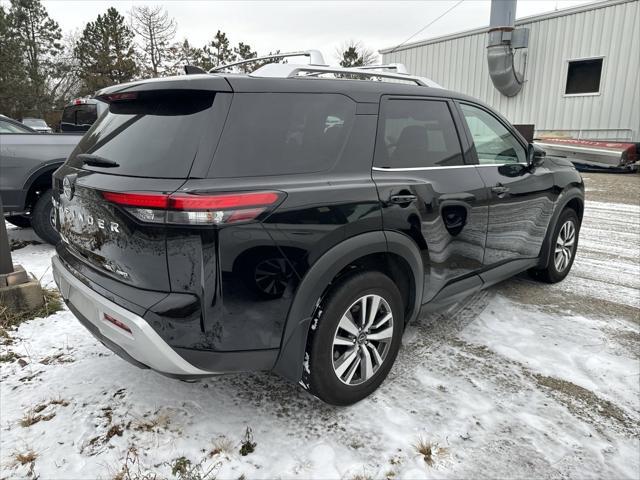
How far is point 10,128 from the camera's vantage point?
536 cm

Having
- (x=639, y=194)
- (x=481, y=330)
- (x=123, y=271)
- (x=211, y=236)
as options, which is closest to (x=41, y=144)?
(x=123, y=271)

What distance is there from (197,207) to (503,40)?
53.1 feet

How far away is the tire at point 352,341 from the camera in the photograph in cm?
228

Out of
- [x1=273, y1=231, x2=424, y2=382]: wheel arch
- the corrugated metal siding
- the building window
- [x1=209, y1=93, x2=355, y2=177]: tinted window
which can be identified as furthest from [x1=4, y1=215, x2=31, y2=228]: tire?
the building window

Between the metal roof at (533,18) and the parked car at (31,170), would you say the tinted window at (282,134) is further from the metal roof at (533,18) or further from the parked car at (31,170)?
the metal roof at (533,18)

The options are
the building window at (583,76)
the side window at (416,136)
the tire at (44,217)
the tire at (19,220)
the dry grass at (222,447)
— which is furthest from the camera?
the building window at (583,76)

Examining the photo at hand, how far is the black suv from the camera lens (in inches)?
76.8

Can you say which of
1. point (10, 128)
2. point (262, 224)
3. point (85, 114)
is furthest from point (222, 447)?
point (85, 114)

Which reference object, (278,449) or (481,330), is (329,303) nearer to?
(278,449)

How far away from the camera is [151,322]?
197cm

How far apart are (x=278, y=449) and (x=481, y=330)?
6.43 feet

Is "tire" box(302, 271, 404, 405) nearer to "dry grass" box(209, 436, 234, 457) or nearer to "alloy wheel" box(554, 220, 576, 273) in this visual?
"dry grass" box(209, 436, 234, 457)

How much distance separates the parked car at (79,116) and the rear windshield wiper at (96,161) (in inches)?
170

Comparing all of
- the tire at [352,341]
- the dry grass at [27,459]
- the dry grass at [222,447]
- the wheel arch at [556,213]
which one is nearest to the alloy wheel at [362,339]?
the tire at [352,341]
